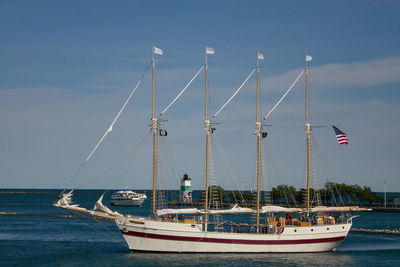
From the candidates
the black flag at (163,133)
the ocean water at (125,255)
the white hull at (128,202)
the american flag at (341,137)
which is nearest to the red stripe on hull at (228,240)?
the ocean water at (125,255)

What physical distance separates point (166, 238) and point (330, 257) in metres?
17.6

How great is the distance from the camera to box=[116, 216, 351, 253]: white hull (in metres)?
55.2

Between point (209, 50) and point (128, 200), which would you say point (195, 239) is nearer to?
point (209, 50)

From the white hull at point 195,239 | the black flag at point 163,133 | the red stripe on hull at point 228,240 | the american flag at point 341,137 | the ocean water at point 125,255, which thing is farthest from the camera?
the american flag at point 341,137

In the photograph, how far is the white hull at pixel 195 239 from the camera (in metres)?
55.2

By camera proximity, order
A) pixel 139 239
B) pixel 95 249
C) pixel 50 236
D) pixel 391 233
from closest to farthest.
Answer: pixel 139 239
pixel 95 249
pixel 50 236
pixel 391 233

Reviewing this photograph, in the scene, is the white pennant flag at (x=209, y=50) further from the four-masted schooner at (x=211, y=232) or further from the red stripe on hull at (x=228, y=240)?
the red stripe on hull at (x=228, y=240)

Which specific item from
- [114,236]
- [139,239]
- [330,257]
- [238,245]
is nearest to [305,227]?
[330,257]

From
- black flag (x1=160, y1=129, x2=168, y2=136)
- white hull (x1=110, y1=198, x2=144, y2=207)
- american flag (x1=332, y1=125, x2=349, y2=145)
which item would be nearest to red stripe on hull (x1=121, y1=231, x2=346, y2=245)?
Answer: black flag (x1=160, y1=129, x2=168, y2=136)

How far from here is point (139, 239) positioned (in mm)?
55625

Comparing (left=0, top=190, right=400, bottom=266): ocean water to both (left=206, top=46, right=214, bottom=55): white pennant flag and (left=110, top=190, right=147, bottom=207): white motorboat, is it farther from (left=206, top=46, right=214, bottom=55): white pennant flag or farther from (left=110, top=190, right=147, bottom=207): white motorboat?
(left=110, top=190, right=147, bottom=207): white motorboat

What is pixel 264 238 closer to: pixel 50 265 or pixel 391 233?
pixel 50 265

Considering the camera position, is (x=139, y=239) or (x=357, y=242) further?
(x=357, y=242)

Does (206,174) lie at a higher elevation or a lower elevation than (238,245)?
higher
